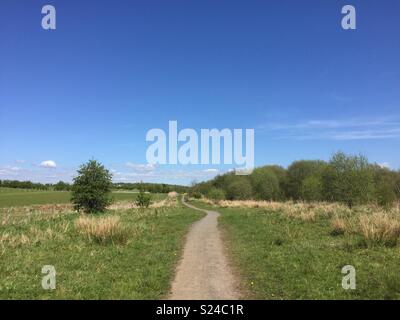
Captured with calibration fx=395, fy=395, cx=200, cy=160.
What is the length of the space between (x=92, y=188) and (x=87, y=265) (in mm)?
25165

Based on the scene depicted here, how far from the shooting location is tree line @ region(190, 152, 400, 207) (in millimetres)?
41375

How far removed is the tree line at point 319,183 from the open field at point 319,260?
20375 mm

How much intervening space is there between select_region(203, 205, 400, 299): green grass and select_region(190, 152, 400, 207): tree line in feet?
71.9

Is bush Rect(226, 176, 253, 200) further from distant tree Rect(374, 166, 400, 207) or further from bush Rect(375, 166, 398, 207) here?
bush Rect(375, 166, 398, 207)

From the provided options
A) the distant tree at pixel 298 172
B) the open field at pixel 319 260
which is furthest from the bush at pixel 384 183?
the open field at pixel 319 260

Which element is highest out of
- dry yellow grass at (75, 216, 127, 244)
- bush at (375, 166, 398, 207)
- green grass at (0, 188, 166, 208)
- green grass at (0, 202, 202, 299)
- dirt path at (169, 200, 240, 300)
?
bush at (375, 166, 398, 207)

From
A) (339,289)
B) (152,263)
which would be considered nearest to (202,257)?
(152,263)

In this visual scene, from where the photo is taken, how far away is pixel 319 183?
231ft

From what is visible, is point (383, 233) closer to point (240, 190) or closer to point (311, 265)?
point (311, 265)

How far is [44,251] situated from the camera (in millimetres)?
13781

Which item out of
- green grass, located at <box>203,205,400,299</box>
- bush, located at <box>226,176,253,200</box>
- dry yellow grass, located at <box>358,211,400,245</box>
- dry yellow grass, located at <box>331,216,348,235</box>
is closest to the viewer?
green grass, located at <box>203,205,400,299</box>

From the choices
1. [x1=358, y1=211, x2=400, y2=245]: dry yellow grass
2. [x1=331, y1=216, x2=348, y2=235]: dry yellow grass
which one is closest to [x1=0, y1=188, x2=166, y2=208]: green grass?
[x1=331, y1=216, x2=348, y2=235]: dry yellow grass

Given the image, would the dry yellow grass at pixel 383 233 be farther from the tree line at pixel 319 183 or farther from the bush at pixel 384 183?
the bush at pixel 384 183
